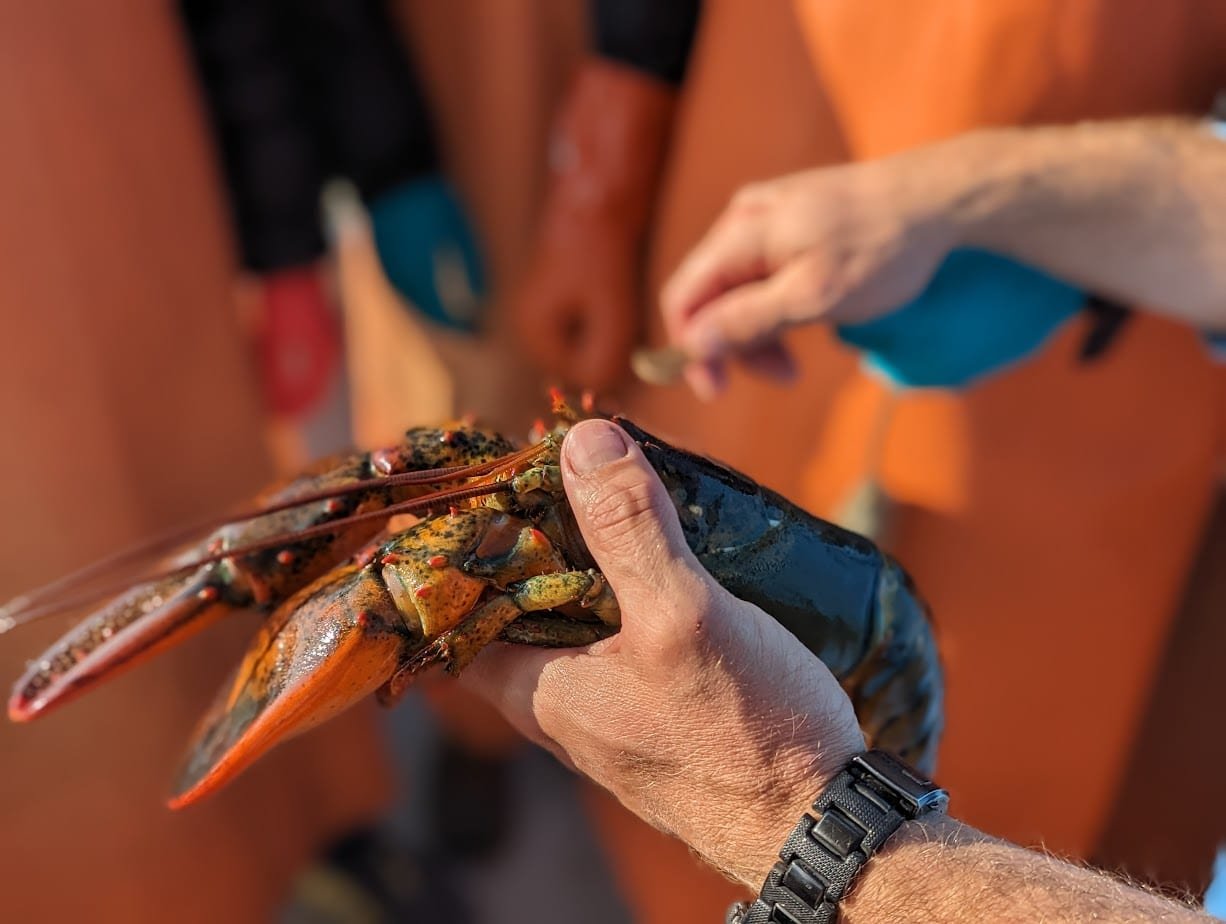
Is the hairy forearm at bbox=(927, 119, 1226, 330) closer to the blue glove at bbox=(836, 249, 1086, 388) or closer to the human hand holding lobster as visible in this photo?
the blue glove at bbox=(836, 249, 1086, 388)

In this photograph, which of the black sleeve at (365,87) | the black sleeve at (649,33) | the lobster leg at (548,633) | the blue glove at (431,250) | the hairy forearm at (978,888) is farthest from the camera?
the blue glove at (431,250)

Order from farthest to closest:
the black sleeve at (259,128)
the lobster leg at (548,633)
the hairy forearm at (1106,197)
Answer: the black sleeve at (259,128) → the hairy forearm at (1106,197) → the lobster leg at (548,633)

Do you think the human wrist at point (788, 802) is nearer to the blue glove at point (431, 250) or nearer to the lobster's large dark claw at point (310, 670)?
the lobster's large dark claw at point (310, 670)

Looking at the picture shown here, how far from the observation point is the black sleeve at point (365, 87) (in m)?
1.81

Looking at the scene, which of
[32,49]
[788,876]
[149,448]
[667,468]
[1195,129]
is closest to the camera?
[788,876]

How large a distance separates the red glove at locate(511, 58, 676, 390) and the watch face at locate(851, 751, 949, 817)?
1089mm

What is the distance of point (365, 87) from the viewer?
72.2 inches

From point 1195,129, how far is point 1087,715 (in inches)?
40.1

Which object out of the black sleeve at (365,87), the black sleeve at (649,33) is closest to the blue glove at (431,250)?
the black sleeve at (365,87)

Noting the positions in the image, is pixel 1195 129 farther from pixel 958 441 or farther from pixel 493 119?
pixel 493 119

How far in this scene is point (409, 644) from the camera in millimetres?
736

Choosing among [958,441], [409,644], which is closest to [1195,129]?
[958,441]

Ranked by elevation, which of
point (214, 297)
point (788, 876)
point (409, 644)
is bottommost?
point (788, 876)

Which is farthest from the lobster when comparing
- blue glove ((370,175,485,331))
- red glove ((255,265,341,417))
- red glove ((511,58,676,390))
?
blue glove ((370,175,485,331))
